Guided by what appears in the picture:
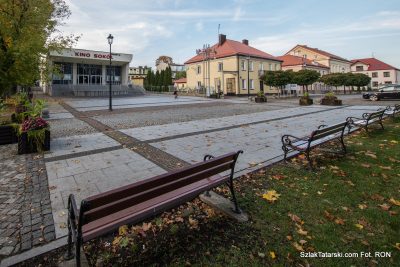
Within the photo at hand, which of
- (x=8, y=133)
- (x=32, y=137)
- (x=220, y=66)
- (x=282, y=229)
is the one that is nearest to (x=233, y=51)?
(x=220, y=66)

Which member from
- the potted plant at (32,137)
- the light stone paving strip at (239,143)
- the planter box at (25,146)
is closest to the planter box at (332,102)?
the light stone paving strip at (239,143)

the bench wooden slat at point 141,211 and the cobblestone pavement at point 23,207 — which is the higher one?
the bench wooden slat at point 141,211

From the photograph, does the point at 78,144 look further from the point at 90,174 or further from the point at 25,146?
the point at 90,174

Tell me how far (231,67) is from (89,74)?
26.8 m

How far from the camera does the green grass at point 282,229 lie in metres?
2.76

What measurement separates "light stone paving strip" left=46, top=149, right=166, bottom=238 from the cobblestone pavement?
0.12 m

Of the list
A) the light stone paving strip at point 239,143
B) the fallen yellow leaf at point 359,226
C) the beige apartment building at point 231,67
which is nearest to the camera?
the fallen yellow leaf at point 359,226

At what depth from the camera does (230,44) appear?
150ft

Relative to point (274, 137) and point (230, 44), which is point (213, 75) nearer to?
point (230, 44)

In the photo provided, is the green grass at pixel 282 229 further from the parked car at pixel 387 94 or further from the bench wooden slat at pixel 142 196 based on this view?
the parked car at pixel 387 94

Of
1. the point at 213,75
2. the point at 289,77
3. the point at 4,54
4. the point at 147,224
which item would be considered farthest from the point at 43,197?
the point at 213,75

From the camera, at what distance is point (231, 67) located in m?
43.5

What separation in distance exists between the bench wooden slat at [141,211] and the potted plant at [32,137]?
562 cm

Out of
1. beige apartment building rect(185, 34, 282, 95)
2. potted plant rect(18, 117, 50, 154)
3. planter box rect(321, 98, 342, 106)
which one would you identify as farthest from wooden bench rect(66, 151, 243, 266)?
beige apartment building rect(185, 34, 282, 95)
